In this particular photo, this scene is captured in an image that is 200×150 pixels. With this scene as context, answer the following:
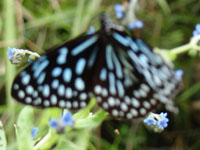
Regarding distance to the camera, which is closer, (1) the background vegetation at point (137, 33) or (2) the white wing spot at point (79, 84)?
(2) the white wing spot at point (79, 84)

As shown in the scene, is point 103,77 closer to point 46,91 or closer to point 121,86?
point 121,86

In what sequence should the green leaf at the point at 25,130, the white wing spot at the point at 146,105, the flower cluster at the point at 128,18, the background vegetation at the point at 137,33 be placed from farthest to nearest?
the background vegetation at the point at 137,33, the flower cluster at the point at 128,18, the white wing spot at the point at 146,105, the green leaf at the point at 25,130

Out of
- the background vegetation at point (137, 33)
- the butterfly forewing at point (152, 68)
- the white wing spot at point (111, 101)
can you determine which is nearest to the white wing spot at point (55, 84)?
the white wing spot at point (111, 101)

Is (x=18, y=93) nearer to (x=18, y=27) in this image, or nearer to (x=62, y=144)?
(x=62, y=144)

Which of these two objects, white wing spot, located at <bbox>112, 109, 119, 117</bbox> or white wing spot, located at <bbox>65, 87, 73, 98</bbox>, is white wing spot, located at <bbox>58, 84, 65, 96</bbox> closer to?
white wing spot, located at <bbox>65, 87, 73, 98</bbox>

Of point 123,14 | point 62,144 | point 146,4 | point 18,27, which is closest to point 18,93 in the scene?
point 62,144

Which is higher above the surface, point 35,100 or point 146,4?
point 146,4

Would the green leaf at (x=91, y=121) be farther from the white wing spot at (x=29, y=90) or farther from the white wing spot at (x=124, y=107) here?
the white wing spot at (x=29, y=90)
